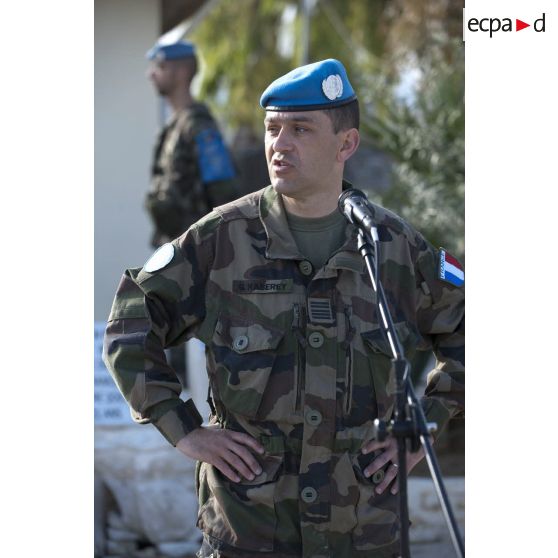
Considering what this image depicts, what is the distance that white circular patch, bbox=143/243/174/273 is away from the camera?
312 centimetres

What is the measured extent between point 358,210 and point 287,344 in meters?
0.47

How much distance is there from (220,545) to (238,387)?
0.43 metres

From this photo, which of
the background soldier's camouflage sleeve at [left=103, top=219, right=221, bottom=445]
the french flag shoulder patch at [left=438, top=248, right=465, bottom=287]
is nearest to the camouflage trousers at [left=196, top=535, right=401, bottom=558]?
the background soldier's camouflage sleeve at [left=103, top=219, right=221, bottom=445]

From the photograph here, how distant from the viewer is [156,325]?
3.14 meters

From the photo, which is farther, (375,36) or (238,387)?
(375,36)

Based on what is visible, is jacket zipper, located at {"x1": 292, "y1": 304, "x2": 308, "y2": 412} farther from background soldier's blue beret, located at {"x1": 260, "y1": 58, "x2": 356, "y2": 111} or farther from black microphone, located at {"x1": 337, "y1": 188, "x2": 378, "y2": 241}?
background soldier's blue beret, located at {"x1": 260, "y1": 58, "x2": 356, "y2": 111}

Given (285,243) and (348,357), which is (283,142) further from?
(348,357)

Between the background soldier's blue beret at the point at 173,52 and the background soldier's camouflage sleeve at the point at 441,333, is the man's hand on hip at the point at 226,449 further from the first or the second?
the background soldier's blue beret at the point at 173,52

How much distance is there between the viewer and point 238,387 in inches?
120

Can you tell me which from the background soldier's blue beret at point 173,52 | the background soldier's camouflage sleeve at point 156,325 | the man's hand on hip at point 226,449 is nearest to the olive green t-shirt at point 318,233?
the background soldier's camouflage sleeve at point 156,325

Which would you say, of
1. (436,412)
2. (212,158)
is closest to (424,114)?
(212,158)
